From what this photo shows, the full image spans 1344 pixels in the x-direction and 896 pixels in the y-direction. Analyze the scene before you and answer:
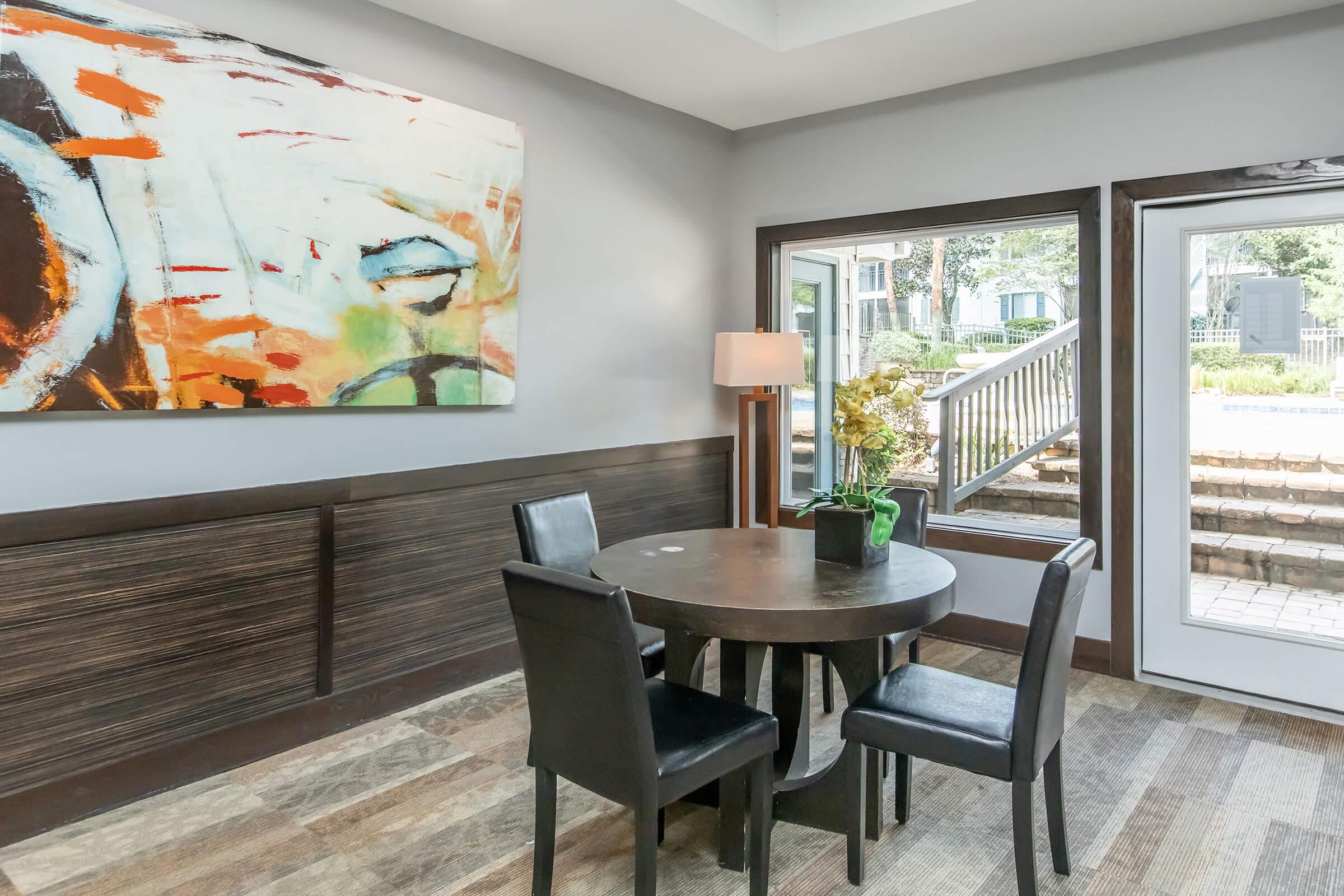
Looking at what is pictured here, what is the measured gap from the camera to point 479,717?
3246mm

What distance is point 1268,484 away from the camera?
3.42m

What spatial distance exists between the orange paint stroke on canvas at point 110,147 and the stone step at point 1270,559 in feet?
13.1

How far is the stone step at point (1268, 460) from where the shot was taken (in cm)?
330

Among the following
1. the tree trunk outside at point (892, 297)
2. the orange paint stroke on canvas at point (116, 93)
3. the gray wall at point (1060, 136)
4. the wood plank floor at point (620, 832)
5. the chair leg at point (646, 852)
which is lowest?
the wood plank floor at point (620, 832)

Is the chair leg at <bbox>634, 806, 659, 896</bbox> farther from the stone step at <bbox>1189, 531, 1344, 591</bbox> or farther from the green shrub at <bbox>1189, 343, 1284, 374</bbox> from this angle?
the green shrub at <bbox>1189, 343, 1284, 374</bbox>

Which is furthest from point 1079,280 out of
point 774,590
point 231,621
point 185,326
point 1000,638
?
point 231,621

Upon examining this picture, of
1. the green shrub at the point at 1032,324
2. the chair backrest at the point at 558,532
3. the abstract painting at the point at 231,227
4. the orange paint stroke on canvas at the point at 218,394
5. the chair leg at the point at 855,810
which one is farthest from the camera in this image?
the green shrub at the point at 1032,324

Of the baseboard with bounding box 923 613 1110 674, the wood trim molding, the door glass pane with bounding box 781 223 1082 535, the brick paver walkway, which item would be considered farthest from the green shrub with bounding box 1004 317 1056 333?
the wood trim molding

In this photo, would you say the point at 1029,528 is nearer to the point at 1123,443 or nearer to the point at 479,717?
the point at 1123,443

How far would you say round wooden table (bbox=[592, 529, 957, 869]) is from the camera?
2.03 metres

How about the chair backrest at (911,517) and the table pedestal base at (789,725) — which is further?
the chair backrest at (911,517)

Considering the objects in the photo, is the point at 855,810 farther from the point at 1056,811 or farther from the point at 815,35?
the point at 815,35

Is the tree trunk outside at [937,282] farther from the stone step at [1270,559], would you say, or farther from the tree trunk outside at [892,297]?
the stone step at [1270,559]

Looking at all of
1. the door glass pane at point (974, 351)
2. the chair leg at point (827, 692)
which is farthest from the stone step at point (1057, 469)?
the chair leg at point (827, 692)
